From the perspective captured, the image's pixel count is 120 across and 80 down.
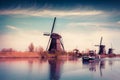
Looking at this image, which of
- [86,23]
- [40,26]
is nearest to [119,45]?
[86,23]

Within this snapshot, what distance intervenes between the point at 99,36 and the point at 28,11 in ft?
12.7

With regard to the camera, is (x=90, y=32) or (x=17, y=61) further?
(x=17, y=61)

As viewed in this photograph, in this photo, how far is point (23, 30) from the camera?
1266cm

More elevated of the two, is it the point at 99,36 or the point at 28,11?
the point at 28,11

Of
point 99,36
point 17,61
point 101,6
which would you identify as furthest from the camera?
point 17,61

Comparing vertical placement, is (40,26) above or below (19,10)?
below

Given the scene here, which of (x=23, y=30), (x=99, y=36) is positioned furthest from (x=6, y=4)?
(x=99, y=36)

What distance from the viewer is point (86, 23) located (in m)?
12.3

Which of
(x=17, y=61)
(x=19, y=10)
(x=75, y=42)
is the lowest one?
(x=17, y=61)

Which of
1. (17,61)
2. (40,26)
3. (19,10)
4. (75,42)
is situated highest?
(19,10)

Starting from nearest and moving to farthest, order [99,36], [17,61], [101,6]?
[101,6] → [99,36] → [17,61]

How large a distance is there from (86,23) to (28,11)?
3.00 metres

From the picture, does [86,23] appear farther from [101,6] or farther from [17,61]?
[17,61]

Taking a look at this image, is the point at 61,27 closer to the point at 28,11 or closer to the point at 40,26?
the point at 40,26
